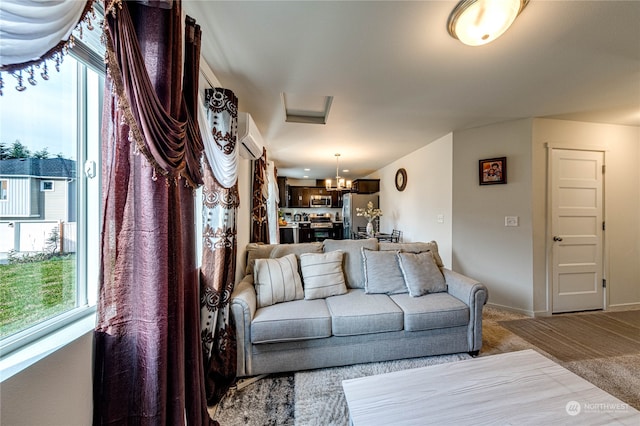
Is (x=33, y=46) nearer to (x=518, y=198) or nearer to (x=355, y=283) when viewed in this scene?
(x=355, y=283)

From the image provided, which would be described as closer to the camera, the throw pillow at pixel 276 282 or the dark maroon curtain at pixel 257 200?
the throw pillow at pixel 276 282

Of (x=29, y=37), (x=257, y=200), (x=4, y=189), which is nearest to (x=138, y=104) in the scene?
(x=29, y=37)

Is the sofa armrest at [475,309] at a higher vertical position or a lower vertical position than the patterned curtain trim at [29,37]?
lower

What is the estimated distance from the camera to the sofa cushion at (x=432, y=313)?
195 centimetres

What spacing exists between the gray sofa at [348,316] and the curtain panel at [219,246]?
0.11m

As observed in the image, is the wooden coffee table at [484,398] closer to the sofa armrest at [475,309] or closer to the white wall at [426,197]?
the sofa armrest at [475,309]

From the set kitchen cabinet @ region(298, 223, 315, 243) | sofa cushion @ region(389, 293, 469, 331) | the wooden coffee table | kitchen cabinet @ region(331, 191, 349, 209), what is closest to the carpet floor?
sofa cushion @ region(389, 293, 469, 331)

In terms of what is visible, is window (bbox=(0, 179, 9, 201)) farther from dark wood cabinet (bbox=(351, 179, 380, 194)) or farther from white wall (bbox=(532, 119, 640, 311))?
dark wood cabinet (bbox=(351, 179, 380, 194))

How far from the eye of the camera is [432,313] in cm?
198

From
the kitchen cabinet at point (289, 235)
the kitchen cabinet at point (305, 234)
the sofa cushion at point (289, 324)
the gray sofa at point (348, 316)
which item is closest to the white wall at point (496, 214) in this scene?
the gray sofa at point (348, 316)

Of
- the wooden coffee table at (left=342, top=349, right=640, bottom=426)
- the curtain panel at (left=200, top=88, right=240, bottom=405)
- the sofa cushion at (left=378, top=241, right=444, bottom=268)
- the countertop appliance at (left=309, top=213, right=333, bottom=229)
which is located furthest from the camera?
the countertop appliance at (left=309, top=213, right=333, bottom=229)

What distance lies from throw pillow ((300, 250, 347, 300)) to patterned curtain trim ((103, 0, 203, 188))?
1555mm

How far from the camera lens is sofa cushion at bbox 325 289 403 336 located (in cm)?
186

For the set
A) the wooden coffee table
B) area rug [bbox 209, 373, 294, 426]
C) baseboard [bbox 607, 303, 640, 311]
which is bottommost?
area rug [bbox 209, 373, 294, 426]
